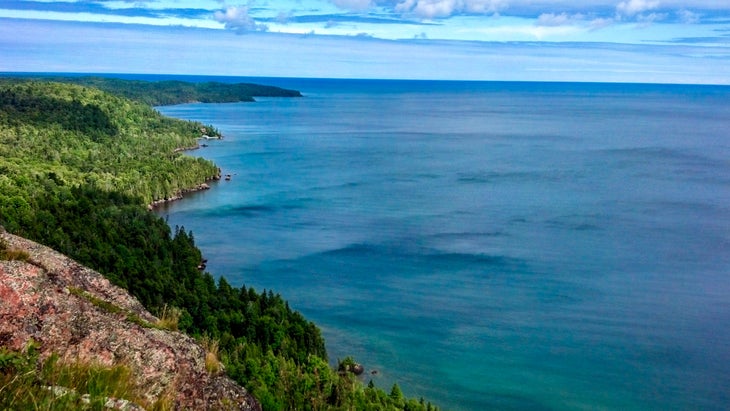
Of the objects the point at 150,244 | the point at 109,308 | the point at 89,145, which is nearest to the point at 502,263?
the point at 150,244

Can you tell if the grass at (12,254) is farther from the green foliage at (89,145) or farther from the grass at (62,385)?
the green foliage at (89,145)

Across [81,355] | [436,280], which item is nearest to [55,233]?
[436,280]

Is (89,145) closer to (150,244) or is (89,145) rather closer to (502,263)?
(150,244)

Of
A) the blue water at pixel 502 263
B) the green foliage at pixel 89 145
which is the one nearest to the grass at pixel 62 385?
the blue water at pixel 502 263

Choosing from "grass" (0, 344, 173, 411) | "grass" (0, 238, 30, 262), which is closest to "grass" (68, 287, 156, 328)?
"grass" (0, 238, 30, 262)

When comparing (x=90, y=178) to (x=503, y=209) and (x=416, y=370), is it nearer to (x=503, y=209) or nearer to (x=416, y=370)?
(x=503, y=209)
